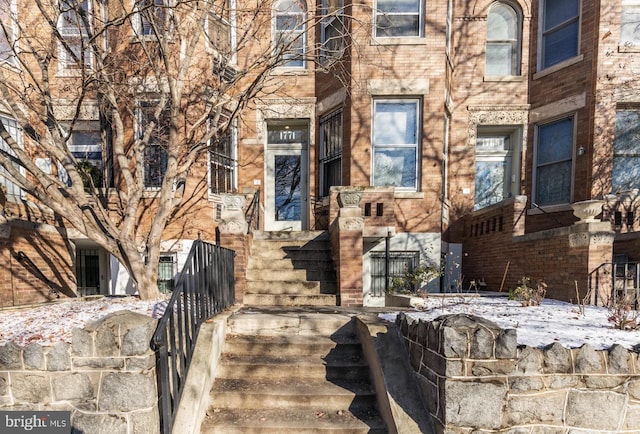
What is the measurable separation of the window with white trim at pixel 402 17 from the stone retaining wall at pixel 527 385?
733 cm

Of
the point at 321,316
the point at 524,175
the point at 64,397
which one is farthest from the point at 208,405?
the point at 524,175

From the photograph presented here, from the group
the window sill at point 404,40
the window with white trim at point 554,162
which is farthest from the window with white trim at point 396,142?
the window with white trim at point 554,162

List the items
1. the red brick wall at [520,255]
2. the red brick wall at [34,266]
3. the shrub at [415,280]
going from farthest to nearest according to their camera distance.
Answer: the shrub at [415,280]
the red brick wall at [34,266]
the red brick wall at [520,255]

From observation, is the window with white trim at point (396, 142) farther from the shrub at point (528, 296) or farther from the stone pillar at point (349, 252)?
the shrub at point (528, 296)

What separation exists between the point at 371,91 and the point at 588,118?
18.5ft

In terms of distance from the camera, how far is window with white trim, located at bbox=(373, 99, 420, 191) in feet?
24.6

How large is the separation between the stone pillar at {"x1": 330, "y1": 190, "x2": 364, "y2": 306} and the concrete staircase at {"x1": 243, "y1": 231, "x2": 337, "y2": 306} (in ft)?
0.97

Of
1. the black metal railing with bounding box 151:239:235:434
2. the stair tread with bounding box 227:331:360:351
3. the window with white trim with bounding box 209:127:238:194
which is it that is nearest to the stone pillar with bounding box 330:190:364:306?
the stair tread with bounding box 227:331:360:351

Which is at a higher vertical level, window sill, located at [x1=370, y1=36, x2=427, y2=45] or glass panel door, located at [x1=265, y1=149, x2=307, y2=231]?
window sill, located at [x1=370, y1=36, x2=427, y2=45]

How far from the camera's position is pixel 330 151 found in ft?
27.5

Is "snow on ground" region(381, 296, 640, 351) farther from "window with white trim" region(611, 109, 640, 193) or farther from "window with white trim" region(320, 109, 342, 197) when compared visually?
"window with white trim" region(611, 109, 640, 193)

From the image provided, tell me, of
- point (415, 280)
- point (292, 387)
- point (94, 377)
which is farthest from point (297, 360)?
point (415, 280)

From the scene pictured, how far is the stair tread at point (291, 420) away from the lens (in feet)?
9.37

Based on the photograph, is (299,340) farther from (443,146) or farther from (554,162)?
(554,162)
